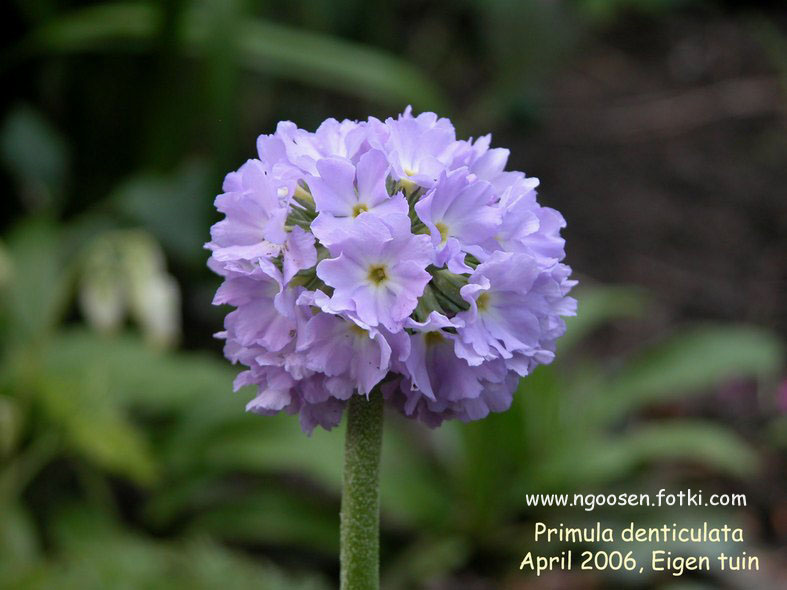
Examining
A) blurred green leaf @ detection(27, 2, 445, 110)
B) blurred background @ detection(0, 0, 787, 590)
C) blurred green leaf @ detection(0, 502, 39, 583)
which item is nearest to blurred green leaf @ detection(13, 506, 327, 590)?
blurred background @ detection(0, 0, 787, 590)

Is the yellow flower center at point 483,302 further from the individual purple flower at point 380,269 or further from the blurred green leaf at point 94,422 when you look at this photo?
the blurred green leaf at point 94,422

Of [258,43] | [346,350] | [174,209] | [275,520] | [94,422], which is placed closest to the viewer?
[346,350]

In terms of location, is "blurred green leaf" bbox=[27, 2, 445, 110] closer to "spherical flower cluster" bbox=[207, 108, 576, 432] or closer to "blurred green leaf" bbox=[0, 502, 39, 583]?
"blurred green leaf" bbox=[0, 502, 39, 583]

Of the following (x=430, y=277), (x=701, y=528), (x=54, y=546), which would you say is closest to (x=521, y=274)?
(x=430, y=277)

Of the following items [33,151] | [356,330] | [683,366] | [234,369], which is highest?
[33,151]

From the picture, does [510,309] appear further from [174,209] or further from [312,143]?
[174,209]

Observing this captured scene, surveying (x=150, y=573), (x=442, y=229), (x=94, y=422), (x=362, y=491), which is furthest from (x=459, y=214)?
(x=94, y=422)

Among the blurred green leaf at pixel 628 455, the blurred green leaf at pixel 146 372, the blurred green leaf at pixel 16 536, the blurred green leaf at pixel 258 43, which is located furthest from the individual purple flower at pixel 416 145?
the blurred green leaf at pixel 258 43
